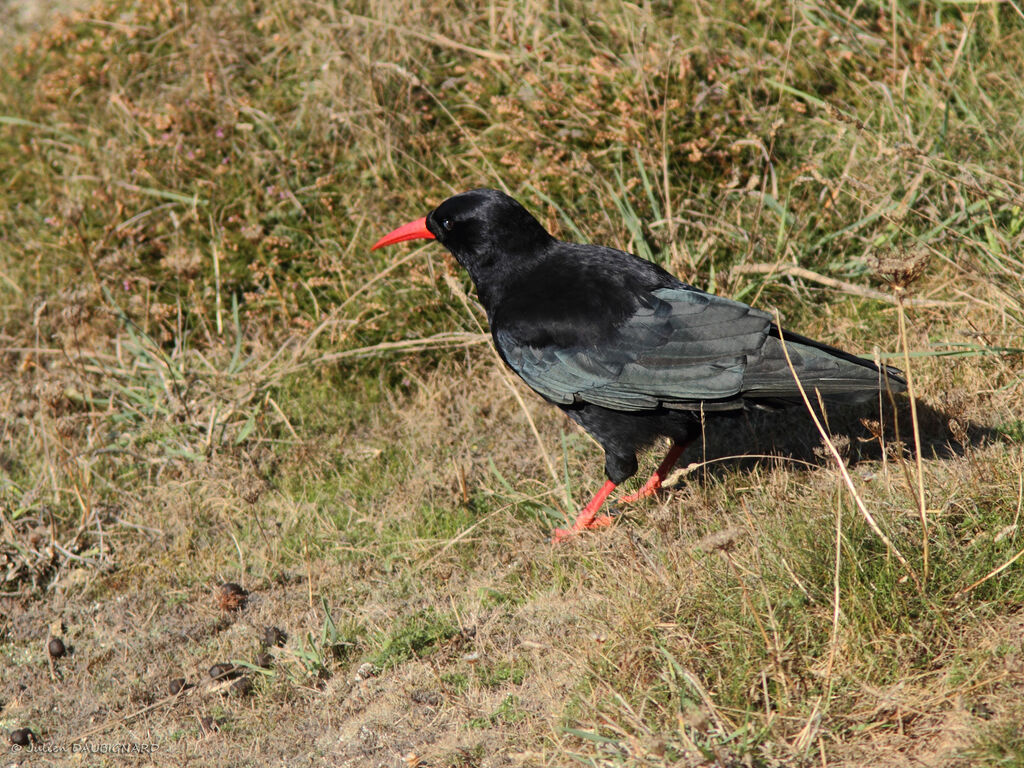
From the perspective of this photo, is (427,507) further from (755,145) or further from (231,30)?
(231,30)

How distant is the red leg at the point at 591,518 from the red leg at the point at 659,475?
0.08 meters

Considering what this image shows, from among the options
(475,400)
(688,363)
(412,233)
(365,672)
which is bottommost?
(365,672)

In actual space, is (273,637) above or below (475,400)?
below

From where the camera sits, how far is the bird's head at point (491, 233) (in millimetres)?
4441

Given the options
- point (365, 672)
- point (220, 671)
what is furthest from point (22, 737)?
point (365, 672)

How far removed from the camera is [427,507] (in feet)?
14.5

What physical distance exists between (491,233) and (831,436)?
1816 millimetres

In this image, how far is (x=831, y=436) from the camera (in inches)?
171

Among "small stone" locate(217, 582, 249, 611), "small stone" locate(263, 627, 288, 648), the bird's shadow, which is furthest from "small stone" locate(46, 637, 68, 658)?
the bird's shadow

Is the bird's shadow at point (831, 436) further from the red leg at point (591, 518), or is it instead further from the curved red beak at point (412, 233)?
the curved red beak at point (412, 233)

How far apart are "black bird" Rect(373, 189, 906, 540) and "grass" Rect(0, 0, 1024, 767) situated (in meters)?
0.30

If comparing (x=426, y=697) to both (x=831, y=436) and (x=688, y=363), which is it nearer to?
(x=688, y=363)

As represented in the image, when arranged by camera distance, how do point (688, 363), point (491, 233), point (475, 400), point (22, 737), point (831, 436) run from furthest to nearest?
point (475, 400) < point (491, 233) < point (831, 436) < point (688, 363) < point (22, 737)

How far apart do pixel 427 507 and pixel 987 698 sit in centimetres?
247
